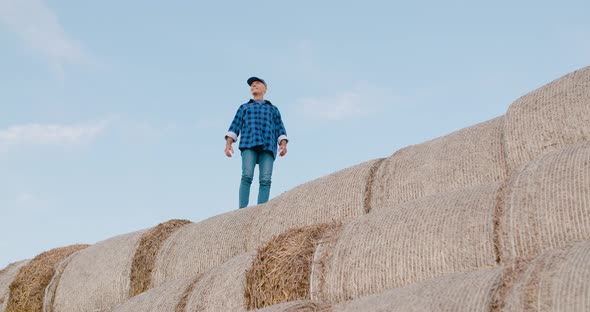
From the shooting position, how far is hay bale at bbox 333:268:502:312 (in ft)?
9.39

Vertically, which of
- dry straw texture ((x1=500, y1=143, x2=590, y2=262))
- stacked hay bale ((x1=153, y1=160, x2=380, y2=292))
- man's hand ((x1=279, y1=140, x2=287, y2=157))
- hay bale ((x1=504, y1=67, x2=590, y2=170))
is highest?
man's hand ((x1=279, y1=140, x2=287, y2=157))

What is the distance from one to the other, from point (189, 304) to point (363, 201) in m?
1.24

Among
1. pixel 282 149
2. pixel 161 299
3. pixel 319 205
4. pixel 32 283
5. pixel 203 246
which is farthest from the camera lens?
pixel 282 149

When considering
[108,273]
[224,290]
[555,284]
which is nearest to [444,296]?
[555,284]

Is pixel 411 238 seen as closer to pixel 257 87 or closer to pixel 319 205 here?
pixel 319 205

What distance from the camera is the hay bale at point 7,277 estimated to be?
6.44 meters

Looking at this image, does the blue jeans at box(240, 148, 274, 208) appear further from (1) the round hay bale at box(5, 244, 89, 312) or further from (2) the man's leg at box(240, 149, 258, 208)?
(1) the round hay bale at box(5, 244, 89, 312)

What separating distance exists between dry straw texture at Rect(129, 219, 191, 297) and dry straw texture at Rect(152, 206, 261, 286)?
0.19 ft

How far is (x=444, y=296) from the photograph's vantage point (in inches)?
117

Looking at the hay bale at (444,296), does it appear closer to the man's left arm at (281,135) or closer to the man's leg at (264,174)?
the man's leg at (264,174)

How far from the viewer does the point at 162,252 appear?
571 centimetres

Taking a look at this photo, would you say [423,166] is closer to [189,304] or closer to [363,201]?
[363,201]

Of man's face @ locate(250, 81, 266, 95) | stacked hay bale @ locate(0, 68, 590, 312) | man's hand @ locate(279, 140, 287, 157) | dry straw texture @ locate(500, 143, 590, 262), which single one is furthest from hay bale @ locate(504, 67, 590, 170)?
man's face @ locate(250, 81, 266, 95)

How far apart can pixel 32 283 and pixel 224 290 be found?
2.63 m
